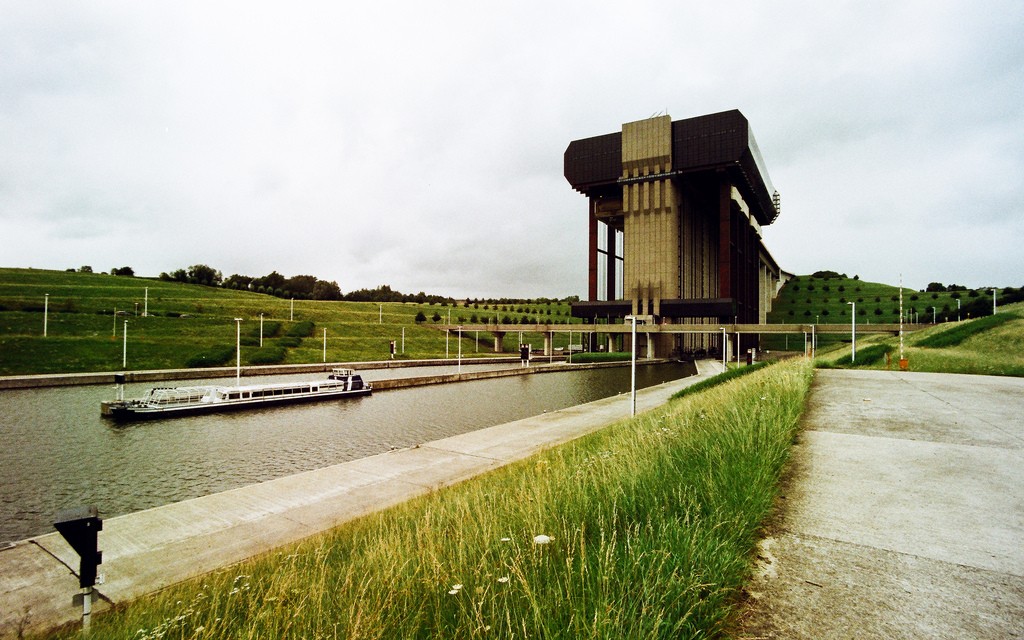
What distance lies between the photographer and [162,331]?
56219 millimetres

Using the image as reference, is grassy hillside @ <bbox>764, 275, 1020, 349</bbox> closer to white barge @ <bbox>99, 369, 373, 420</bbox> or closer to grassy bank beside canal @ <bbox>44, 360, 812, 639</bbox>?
white barge @ <bbox>99, 369, 373, 420</bbox>

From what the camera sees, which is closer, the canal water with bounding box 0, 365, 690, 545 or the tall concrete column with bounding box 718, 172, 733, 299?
the canal water with bounding box 0, 365, 690, 545

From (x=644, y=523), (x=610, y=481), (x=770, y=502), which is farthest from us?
(x=610, y=481)

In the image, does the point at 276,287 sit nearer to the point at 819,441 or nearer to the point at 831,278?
the point at 819,441

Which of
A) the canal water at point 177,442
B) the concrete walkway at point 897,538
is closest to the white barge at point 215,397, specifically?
the canal water at point 177,442

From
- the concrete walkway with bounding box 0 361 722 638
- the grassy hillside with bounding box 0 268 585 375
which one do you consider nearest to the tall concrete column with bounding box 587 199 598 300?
the grassy hillside with bounding box 0 268 585 375

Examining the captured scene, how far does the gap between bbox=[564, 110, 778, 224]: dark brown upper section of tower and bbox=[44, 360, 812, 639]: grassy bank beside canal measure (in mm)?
91859

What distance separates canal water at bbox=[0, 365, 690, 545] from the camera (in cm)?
1322

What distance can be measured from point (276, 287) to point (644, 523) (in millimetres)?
166348

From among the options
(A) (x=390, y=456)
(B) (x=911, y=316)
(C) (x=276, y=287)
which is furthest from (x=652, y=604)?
(C) (x=276, y=287)

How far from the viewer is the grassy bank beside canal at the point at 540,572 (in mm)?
3514

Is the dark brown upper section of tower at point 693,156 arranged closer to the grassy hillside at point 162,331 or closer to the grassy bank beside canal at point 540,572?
the grassy hillside at point 162,331

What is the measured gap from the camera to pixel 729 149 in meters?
85.4

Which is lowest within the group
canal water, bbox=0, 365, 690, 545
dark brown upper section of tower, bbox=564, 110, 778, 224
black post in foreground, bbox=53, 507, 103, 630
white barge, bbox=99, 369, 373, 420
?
canal water, bbox=0, 365, 690, 545
